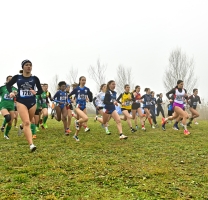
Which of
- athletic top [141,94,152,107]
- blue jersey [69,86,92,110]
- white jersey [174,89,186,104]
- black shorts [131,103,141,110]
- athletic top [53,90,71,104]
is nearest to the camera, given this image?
blue jersey [69,86,92,110]

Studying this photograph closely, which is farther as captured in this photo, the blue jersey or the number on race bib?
the blue jersey

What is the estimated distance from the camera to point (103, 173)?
489cm

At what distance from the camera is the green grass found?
3.92 meters

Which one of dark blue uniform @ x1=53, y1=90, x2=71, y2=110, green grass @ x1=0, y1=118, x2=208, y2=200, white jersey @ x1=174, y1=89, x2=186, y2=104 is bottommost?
green grass @ x1=0, y1=118, x2=208, y2=200

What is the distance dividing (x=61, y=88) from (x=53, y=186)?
687 cm

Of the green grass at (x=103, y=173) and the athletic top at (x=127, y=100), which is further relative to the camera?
the athletic top at (x=127, y=100)

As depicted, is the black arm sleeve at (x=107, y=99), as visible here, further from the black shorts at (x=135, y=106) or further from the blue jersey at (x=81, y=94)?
the black shorts at (x=135, y=106)

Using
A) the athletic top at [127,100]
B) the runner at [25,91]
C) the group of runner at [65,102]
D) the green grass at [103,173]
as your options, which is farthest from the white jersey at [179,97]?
the runner at [25,91]

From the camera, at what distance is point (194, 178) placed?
4648 millimetres

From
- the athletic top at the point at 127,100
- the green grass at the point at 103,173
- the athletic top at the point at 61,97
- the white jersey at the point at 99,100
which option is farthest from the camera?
the white jersey at the point at 99,100

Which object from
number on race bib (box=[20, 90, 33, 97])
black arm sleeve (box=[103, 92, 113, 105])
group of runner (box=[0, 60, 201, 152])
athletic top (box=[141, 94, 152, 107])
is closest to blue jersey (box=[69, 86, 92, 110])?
group of runner (box=[0, 60, 201, 152])

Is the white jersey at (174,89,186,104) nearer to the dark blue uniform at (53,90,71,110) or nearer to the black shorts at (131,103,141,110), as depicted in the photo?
the black shorts at (131,103,141,110)

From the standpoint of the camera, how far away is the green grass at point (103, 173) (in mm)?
3924

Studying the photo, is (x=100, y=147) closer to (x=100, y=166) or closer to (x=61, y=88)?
(x=100, y=166)
